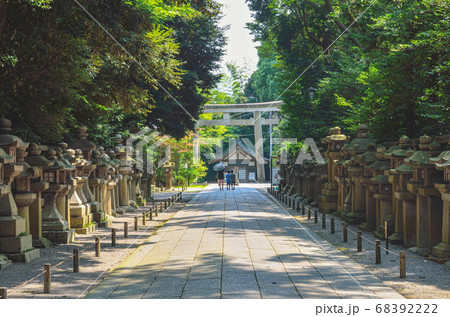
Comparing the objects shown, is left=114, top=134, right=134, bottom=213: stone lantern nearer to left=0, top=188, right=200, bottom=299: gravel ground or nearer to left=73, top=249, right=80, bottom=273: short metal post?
left=0, top=188, right=200, bottom=299: gravel ground

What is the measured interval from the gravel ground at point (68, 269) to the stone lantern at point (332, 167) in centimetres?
788

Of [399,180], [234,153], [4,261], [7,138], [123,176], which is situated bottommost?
[4,261]

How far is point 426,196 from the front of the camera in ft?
32.6

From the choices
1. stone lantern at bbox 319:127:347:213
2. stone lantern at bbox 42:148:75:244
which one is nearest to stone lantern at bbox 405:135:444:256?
stone lantern at bbox 42:148:75:244

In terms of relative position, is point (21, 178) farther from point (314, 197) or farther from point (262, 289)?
point (314, 197)

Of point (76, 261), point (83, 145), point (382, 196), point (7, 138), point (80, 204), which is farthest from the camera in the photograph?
point (83, 145)

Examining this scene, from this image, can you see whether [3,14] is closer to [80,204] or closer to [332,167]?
[80,204]

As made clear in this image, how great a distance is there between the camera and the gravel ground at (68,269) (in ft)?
23.8

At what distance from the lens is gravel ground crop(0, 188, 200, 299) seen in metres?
7.27

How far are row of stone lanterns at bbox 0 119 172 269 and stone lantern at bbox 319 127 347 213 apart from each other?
7.97 meters

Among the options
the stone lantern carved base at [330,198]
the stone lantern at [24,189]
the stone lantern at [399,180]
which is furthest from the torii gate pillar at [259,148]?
the stone lantern at [24,189]

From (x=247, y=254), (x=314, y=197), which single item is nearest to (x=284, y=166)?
(x=314, y=197)

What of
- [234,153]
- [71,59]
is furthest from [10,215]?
[234,153]

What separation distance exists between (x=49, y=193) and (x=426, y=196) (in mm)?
8565
